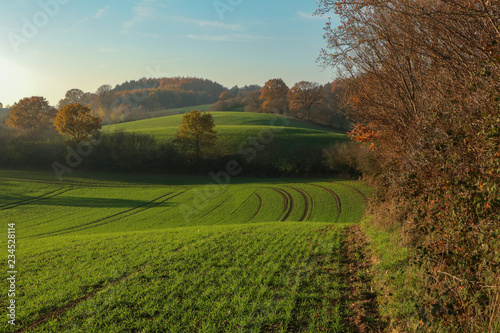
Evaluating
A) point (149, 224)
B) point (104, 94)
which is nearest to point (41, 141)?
point (149, 224)

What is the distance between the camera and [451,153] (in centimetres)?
700

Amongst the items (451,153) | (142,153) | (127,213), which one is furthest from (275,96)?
(451,153)

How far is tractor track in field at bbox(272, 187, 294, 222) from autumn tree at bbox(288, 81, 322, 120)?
147 ft

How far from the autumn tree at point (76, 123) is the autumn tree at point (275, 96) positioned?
47810mm

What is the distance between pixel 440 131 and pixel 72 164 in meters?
56.2

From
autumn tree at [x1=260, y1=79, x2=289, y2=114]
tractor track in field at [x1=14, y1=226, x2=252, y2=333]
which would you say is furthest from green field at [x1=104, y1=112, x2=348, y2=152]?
tractor track in field at [x1=14, y1=226, x2=252, y2=333]

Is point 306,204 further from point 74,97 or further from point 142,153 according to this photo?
point 74,97

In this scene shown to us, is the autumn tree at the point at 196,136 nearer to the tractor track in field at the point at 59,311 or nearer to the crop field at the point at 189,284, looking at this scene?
the crop field at the point at 189,284

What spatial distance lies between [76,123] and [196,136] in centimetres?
2113

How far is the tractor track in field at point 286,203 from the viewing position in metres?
30.2

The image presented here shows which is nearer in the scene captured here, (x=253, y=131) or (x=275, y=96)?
(x=253, y=131)

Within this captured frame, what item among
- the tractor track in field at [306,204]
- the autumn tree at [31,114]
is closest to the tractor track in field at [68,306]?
the tractor track in field at [306,204]

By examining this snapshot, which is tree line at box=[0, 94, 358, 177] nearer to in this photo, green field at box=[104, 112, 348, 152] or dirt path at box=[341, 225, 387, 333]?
green field at box=[104, 112, 348, 152]

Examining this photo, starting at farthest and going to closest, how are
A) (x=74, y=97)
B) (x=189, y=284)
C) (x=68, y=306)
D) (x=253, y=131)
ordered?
(x=74, y=97) < (x=253, y=131) < (x=189, y=284) < (x=68, y=306)
